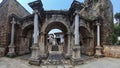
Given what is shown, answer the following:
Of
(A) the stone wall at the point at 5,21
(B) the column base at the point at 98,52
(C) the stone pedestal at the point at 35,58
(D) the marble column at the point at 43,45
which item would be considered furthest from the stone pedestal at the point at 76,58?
(A) the stone wall at the point at 5,21

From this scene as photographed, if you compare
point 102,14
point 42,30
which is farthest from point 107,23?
point 42,30

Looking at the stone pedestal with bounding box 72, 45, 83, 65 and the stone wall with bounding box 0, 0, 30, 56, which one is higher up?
the stone wall with bounding box 0, 0, 30, 56

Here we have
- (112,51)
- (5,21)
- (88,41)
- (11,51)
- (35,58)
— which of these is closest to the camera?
(35,58)

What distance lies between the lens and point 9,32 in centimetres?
1515

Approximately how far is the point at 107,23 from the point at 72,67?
25.5 ft

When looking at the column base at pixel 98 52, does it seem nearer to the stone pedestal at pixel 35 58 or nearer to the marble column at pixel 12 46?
the stone pedestal at pixel 35 58

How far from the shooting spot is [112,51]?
1517 centimetres

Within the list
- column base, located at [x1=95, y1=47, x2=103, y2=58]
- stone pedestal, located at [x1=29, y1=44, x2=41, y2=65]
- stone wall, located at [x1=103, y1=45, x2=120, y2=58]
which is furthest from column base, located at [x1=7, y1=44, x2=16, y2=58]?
stone wall, located at [x1=103, y1=45, x2=120, y2=58]

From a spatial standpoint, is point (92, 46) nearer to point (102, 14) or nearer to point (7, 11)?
point (102, 14)

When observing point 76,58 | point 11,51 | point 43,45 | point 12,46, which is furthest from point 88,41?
point 11,51

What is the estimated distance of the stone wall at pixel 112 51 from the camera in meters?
14.9

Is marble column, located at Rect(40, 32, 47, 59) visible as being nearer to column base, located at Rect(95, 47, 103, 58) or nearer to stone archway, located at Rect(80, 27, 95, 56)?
stone archway, located at Rect(80, 27, 95, 56)

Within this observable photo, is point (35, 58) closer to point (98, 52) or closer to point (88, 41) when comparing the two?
point (98, 52)

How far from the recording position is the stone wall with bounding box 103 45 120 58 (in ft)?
48.9
